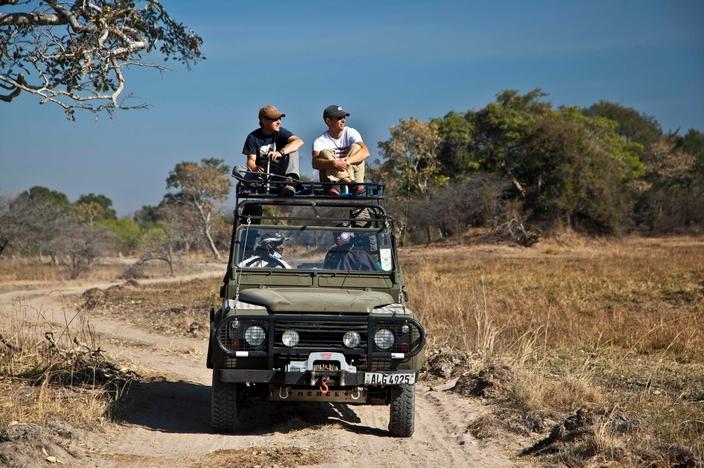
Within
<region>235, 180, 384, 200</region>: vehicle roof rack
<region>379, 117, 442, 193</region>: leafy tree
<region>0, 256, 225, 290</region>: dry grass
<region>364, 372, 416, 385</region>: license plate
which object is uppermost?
<region>379, 117, 442, 193</region>: leafy tree

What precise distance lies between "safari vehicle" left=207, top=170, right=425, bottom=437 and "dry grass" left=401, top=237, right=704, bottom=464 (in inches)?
61.2

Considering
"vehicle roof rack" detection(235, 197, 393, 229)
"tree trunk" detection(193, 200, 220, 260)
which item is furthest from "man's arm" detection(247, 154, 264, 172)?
"tree trunk" detection(193, 200, 220, 260)

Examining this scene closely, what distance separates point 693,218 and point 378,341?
4797 cm

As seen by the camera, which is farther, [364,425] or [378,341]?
[364,425]

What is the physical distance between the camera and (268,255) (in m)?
8.73

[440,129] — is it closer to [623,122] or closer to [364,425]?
[623,122]

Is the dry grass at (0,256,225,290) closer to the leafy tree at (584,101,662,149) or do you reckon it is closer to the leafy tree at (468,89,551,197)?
the leafy tree at (468,89,551,197)

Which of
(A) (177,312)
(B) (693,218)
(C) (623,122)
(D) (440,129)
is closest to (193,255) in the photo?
(D) (440,129)

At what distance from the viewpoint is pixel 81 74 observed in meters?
9.28

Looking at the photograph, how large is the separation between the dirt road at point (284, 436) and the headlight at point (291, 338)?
0.79m

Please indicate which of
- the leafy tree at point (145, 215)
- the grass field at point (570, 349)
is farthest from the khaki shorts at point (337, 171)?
the leafy tree at point (145, 215)

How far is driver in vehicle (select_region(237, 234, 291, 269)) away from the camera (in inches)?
340

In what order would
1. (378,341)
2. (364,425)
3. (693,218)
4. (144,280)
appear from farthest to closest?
(693,218) < (144,280) < (364,425) < (378,341)

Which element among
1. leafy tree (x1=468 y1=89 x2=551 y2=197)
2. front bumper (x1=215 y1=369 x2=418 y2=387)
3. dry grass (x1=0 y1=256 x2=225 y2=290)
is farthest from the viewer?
leafy tree (x1=468 y1=89 x2=551 y2=197)
